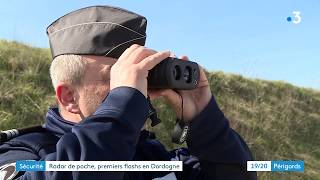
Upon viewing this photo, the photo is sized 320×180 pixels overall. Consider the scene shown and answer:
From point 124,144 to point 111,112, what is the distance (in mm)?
122

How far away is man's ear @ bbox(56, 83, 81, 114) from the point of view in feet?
6.93

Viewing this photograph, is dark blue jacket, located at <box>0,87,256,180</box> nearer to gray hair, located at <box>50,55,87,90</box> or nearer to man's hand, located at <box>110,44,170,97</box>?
man's hand, located at <box>110,44,170,97</box>

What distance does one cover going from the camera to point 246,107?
30.2ft

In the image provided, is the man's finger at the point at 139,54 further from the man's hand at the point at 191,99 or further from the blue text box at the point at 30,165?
the blue text box at the point at 30,165

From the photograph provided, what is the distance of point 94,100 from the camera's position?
82.0 inches

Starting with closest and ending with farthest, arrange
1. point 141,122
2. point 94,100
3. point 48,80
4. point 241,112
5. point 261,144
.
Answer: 1. point 141,122
2. point 94,100
3. point 48,80
4. point 261,144
5. point 241,112

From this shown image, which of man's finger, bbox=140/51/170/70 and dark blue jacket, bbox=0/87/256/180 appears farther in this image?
man's finger, bbox=140/51/170/70

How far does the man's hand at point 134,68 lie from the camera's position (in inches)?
72.0

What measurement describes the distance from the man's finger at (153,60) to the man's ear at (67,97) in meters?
→ 0.40

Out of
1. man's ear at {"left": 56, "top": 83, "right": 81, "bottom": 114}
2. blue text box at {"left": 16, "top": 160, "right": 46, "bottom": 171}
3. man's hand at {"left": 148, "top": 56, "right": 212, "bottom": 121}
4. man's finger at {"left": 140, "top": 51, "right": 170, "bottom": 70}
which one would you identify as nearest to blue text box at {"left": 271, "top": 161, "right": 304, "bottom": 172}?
man's hand at {"left": 148, "top": 56, "right": 212, "bottom": 121}

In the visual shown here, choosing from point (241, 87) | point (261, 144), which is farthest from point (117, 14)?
point (241, 87)

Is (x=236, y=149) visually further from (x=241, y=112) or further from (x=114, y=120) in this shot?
(x=241, y=112)

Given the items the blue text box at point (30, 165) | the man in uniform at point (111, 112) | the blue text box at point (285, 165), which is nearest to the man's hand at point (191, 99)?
the man in uniform at point (111, 112)

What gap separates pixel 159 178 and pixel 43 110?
3.90 meters
